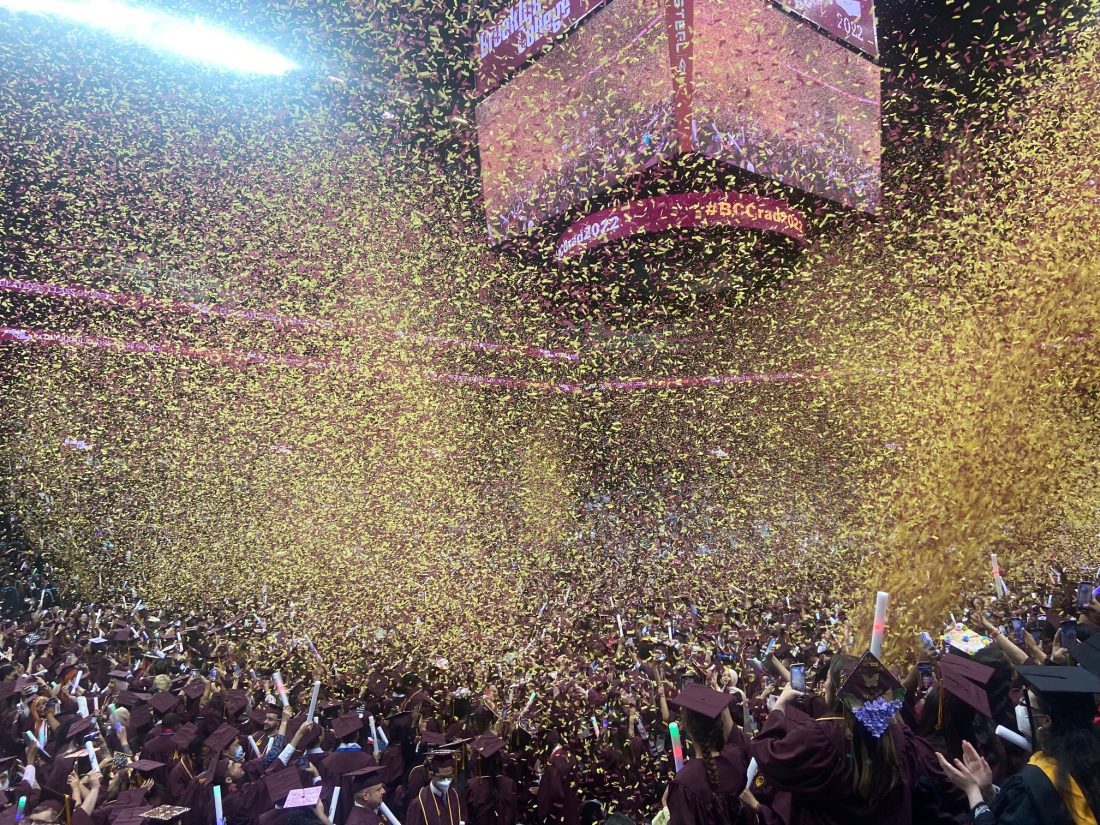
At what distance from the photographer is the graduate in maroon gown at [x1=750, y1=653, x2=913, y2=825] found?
8.25 feet

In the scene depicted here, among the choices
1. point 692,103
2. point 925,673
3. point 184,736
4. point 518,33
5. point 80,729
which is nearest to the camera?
point 925,673

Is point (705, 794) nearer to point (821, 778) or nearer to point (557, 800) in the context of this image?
point (821, 778)

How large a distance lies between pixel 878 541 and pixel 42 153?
14.4 m

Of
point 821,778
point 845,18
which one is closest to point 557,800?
point 821,778

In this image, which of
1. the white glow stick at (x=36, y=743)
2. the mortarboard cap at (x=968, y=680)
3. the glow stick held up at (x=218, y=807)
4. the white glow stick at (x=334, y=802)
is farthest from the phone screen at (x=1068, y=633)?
the white glow stick at (x=36, y=743)

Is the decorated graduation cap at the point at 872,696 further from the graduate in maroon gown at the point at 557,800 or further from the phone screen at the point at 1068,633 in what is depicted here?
the phone screen at the point at 1068,633

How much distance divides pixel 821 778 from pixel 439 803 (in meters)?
2.16

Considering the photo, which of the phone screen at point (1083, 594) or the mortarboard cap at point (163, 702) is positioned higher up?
the phone screen at point (1083, 594)

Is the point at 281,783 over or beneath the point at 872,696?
beneath

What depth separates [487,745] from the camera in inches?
167

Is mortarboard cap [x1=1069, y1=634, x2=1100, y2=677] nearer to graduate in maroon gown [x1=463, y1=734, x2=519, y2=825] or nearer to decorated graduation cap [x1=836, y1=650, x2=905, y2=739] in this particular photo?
decorated graduation cap [x1=836, y1=650, x2=905, y2=739]

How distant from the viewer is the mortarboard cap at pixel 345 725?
15.3 ft

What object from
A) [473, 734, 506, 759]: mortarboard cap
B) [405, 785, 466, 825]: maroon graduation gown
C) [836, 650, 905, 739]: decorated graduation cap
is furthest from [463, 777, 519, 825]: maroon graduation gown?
[836, 650, 905, 739]: decorated graduation cap

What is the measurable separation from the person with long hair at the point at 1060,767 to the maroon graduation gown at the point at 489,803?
2.44 m
